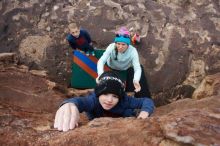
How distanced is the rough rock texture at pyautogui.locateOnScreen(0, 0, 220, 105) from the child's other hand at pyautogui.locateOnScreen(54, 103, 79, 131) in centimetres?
364

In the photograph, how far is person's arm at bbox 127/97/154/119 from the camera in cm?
296

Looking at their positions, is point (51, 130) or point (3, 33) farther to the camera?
point (3, 33)

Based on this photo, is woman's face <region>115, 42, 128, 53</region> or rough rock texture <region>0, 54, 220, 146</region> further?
woman's face <region>115, 42, 128, 53</region>

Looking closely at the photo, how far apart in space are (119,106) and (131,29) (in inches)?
137

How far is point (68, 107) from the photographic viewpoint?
8.76 feet

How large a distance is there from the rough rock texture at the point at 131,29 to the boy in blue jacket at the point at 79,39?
63cm

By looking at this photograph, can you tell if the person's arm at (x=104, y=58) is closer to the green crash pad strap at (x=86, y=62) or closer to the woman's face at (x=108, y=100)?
the green crash pad strap at (x=86, y=62)

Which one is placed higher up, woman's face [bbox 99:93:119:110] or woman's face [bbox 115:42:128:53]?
woman's face [bbox 115:42:128:53]

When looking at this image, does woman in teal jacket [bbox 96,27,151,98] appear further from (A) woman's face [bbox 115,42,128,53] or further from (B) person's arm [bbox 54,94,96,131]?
(B) person's arm [bbox 54,94,96,131]

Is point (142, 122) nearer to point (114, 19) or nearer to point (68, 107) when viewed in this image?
point (68, 107)

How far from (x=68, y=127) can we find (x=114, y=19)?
428 centimetres

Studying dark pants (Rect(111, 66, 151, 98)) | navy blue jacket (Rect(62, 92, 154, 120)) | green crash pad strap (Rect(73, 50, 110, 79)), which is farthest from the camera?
green crash pad strap (Rect(73, 50, 110, 79))

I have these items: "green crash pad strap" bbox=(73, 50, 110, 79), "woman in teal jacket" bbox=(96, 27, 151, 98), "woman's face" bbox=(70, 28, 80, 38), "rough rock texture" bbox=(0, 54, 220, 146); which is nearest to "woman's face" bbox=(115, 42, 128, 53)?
"woman in teal jacket" bbox=(96, 27, 151, 98)

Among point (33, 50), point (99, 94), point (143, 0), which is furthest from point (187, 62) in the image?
point (99, 94)
